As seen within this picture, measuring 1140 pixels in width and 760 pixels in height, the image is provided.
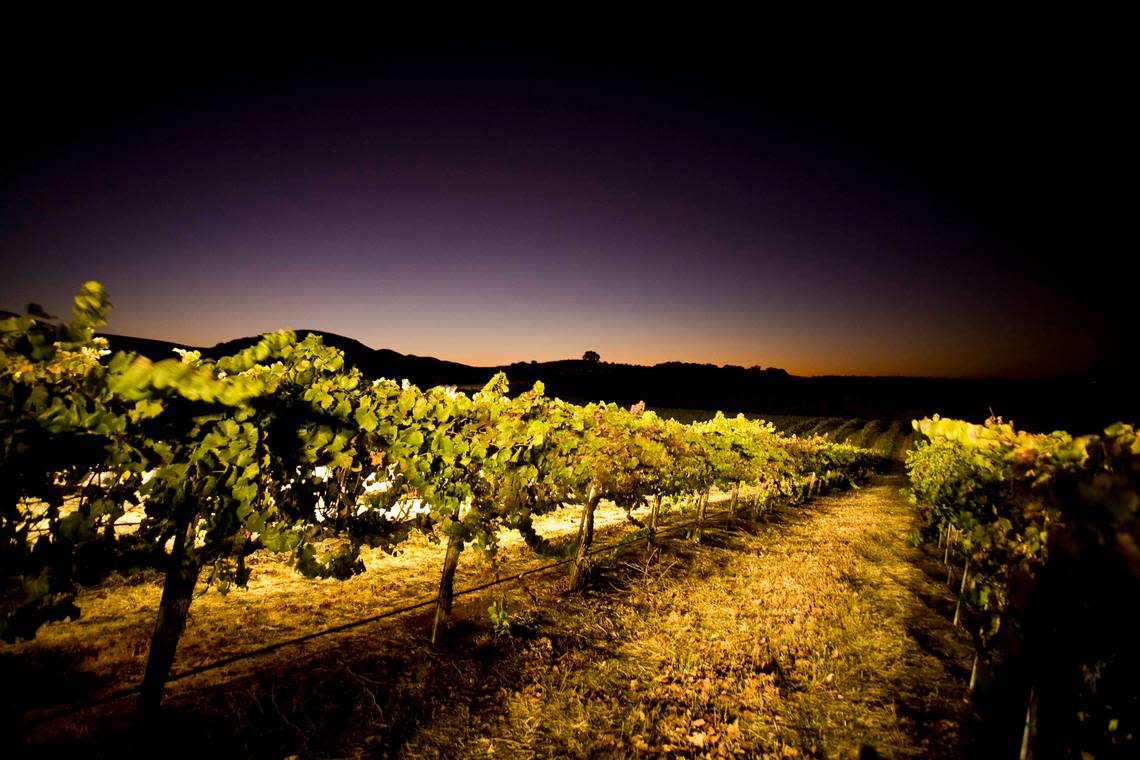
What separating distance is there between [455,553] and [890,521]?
1520 cm

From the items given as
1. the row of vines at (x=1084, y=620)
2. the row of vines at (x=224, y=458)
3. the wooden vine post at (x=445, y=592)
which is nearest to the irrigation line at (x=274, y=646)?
the wooden vine post at (x=445, y=592)

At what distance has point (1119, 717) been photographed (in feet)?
6.21

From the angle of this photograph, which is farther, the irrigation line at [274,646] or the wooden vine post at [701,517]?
the wooden vine post at [701,517]

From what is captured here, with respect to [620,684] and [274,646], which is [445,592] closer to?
[274,646]

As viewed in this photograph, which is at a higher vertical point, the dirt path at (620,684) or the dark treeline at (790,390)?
the dark treeline at (790,390)

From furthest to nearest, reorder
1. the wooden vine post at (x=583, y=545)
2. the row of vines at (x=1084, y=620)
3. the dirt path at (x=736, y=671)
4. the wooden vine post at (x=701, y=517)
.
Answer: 1. the wooden vine post at (x=701, y=517)
2. the wooden vine post at (x=583, y=545)
3. the dirt path at (x=736, y=671)
4. the row of vines at (x=1084, y=620)

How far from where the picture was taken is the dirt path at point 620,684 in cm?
352

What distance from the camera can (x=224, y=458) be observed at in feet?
8.93

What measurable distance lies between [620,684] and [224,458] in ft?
13.3

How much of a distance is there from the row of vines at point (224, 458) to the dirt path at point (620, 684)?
28.8 inches

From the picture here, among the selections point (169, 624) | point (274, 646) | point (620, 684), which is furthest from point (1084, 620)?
point (274, 646)

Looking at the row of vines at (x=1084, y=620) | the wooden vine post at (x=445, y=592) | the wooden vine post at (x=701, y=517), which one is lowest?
the wooden vine post at (x=701, y=517)

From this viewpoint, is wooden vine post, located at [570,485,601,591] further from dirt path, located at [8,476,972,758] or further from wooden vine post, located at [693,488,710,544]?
wooden vine post, located at [693,488,710,544]

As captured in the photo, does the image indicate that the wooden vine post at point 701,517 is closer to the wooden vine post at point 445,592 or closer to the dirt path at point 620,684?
the dirt path at point 620,684
